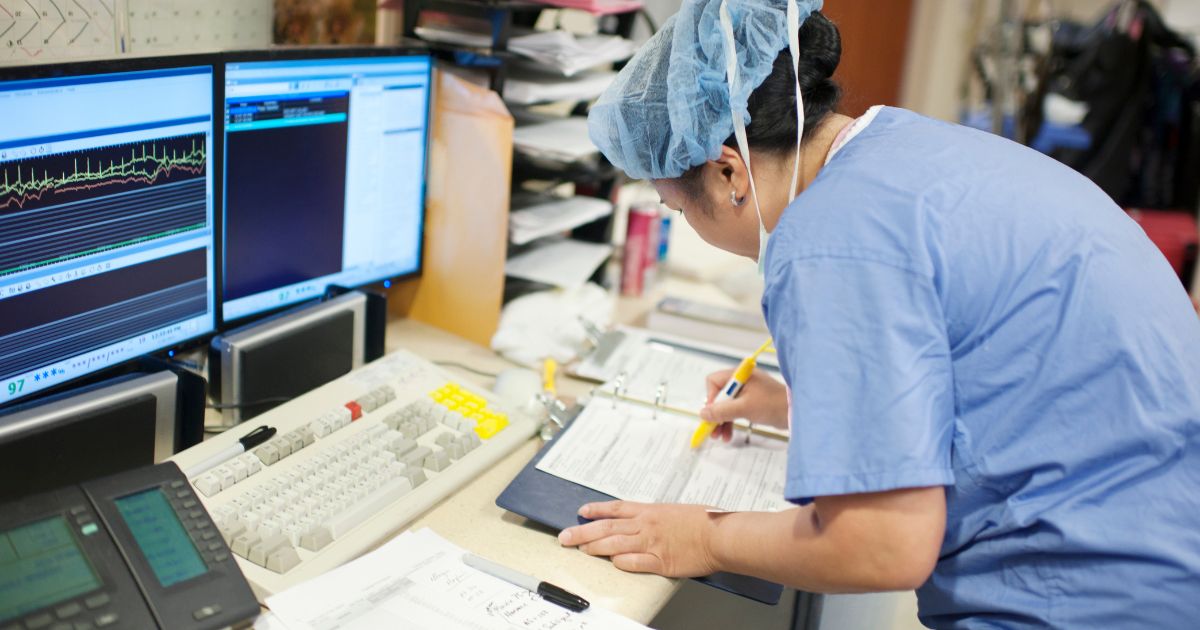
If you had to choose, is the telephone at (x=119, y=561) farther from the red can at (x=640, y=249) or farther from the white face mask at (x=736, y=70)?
the red can at (x=640, y=249)

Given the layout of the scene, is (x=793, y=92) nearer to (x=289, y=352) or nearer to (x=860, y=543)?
(x=860, y=543)

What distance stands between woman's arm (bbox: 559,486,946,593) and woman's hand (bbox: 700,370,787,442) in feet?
0.89

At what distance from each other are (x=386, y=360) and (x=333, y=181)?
0.27 meters

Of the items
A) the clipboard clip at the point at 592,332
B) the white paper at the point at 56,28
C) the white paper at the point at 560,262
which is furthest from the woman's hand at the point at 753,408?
the white paper at the point at 56,28

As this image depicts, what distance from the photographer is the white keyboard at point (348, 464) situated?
0.97 m

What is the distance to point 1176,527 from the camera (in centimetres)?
91

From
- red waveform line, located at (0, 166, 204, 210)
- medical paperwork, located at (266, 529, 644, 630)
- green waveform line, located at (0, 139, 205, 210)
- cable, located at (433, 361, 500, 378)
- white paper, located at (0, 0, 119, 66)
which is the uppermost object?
white paper, located at (0, 0, 119, 66)

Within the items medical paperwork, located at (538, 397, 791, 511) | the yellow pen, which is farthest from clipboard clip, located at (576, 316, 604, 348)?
medical paperwork, located at (538, 397, 791, 511)

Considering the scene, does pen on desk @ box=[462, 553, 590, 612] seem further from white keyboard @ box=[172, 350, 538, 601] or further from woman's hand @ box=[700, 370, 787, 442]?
woman's hand @ box=[700, 370, 787, 442]

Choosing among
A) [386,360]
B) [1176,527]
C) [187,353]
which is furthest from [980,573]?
[187,353]

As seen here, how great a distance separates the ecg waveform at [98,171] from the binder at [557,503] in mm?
537

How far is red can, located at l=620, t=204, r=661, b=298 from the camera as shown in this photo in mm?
1959

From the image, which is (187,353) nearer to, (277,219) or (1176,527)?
(277,219)

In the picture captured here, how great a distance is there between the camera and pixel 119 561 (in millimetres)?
824
